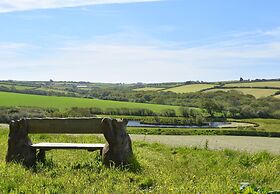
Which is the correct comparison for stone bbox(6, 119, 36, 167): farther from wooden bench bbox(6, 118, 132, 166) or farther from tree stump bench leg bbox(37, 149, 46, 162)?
tree stump bench leg bbox(37, 149, 46, 162)

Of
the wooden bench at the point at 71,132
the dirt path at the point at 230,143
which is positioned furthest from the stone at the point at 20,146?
the dirt path at the point at 230,143

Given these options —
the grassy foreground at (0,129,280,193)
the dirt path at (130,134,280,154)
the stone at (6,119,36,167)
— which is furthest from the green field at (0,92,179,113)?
the grassy foreground at (0,129,280,193)

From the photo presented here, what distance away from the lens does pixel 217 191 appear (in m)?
6.15

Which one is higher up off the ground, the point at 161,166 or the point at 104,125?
the point at 104,125

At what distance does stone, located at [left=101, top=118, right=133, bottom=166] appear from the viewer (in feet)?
28.5

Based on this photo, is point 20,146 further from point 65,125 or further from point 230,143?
point 230,143

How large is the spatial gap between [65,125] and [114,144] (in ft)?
3.86

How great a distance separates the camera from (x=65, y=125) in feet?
29.5

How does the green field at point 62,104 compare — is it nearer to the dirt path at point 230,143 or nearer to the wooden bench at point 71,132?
the dirt path at point 230,143

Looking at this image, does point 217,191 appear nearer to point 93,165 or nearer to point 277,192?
point 277,192

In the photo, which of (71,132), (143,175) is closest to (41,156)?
(71,132)

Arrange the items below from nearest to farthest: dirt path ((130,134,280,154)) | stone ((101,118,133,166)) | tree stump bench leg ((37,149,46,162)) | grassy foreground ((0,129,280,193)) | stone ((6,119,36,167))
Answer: grassy foreground ((0,129,280,193)) < stone ((101,118,133,166)) < stone ((6,119,36,167)) < tree stump bench leg ((37,149,46,162)) < dirt path ((130,134,280,154))

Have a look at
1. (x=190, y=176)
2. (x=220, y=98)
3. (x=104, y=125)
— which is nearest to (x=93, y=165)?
(x=104, y=125)

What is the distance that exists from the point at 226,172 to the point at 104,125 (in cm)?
271
